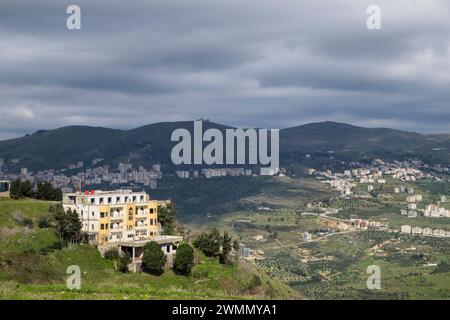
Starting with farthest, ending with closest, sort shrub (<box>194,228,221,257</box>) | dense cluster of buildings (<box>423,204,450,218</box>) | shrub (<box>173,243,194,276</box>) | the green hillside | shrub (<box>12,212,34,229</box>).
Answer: dense cluster of buildings (<box>423,204,450,218</box>) < shrub (<box>194,228,221,257</box>) < shrub (<box>12,212,34,229</box>) < shrub (<box>173,243,194,276</box>) < the green hillside

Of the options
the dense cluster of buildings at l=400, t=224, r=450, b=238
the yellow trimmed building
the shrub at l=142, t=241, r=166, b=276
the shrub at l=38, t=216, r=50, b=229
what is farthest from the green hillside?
the dense cluster of buildings at l=400, t=224, r=450, b=238

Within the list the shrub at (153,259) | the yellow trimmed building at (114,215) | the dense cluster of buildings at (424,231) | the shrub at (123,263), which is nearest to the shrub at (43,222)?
the yellow trimmed building at (114,215)

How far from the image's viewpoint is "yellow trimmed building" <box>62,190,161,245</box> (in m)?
52.2

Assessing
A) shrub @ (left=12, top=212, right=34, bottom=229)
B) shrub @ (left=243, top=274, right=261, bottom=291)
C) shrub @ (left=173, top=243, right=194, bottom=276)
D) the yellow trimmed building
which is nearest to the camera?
shrub @ (left=173, top=243, right=194, bottom=276)

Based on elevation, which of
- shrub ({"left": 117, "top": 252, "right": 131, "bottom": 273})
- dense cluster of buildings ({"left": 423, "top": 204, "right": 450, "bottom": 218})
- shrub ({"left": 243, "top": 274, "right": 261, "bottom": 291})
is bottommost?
dense cluster of buildings ({"left": 423, "top": 204, "right": 450, "bottom": 218})

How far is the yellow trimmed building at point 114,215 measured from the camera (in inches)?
2053

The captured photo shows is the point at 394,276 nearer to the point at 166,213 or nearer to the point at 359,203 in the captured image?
the point at 166,213

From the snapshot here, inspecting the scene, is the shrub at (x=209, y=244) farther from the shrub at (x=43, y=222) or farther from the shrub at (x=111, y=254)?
the shrub at (x=43, y=222)

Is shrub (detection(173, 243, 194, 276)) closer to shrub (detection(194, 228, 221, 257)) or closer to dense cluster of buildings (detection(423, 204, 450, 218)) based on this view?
shrub (detection(194, 228, 221, 257))

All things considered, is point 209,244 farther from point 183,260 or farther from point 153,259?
point 153,259

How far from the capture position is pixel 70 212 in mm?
49906

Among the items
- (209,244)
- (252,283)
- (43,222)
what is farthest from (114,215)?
(252,283)

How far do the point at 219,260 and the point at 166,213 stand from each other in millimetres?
8374
